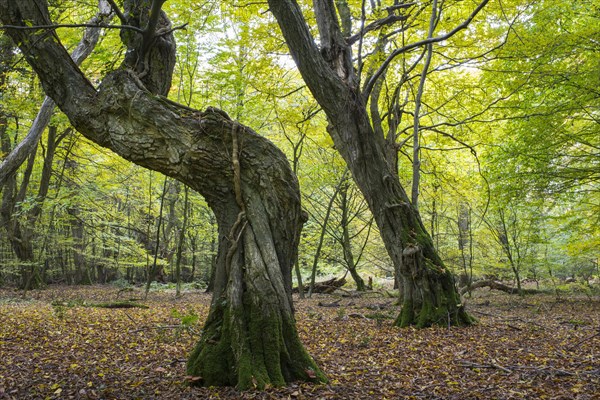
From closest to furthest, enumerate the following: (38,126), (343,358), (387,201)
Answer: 1. (343,358)
2. (387,201)
3. (38,126)

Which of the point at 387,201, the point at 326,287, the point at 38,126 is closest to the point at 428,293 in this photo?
the point at 387,201

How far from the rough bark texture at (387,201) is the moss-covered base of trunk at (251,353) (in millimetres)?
3219

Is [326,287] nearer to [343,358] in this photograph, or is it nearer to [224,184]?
[343,358]

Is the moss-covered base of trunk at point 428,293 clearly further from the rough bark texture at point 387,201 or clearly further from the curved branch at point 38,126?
the curved branch at point 38,126

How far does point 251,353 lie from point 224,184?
4.92 ft

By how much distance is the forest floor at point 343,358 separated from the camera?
124 inches

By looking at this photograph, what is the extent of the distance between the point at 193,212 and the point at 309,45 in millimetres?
15218

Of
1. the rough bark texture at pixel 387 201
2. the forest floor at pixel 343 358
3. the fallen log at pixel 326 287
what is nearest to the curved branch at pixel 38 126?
the forest floor at pixel 343 358

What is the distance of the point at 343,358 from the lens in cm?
435

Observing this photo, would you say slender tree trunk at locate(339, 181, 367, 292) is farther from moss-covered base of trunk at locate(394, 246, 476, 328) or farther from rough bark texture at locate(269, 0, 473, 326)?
moss-covered base of trunk at locate(394, 246, 476, 328)

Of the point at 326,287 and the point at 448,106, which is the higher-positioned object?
the point at 448,106

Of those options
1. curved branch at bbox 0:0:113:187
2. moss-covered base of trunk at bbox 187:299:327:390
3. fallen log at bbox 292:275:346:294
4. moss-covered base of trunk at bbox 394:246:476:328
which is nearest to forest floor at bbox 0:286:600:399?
moss-covered base of trunk at bbox 187:299:327:390

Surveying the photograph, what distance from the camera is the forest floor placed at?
3.15 m

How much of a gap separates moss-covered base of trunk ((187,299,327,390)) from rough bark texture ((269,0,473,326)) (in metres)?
3.22
